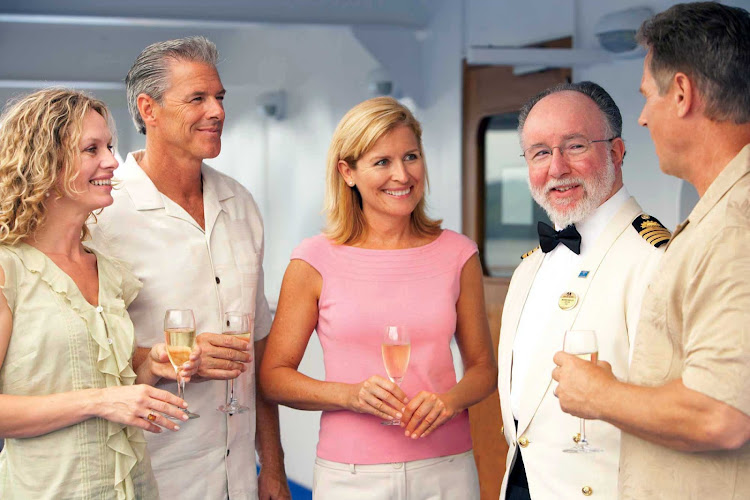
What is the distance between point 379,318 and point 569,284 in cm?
60

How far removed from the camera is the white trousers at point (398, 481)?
8.50 ft

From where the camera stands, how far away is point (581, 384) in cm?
181

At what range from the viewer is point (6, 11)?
7.36 m

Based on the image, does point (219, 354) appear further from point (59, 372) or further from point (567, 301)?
point (567, 301)

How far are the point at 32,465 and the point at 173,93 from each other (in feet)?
3.88

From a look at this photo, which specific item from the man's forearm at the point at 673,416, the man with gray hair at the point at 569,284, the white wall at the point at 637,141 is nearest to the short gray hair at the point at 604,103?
the man with gray hair at the point at 569,284

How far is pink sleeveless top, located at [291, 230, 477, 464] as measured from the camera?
263cm

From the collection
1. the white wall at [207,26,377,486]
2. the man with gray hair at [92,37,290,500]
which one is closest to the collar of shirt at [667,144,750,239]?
the man with gray hair at [92,37,290,500]

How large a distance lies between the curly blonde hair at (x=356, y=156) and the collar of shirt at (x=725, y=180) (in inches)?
48.3

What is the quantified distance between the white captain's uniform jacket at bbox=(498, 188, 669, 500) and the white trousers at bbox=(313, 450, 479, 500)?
233mm

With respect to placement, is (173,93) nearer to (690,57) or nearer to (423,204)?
(423,204)

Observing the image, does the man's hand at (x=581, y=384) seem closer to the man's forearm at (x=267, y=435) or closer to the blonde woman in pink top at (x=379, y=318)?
the blonde woman in pink top at (x=379, y=318)

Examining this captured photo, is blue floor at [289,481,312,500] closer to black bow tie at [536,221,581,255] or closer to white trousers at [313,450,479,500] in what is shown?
white trousers at [313,450,479,500]

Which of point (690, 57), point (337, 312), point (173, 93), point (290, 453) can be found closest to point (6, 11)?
point (290, 453)
